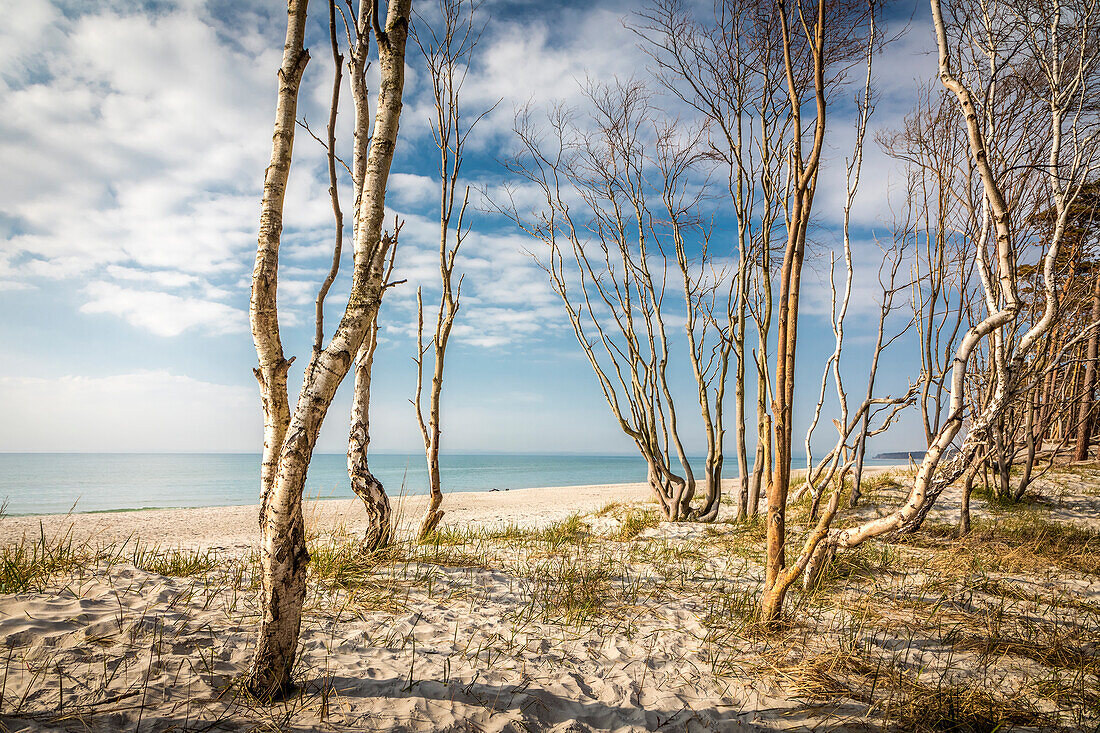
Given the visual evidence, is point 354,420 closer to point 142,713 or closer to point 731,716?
→ point 142,713

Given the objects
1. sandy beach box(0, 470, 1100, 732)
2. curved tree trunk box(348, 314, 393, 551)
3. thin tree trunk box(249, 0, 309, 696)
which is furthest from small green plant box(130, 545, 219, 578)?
thin tree trunk box(249, 0, 309, 696)

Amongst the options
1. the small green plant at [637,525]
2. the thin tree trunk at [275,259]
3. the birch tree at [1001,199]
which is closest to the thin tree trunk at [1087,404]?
the birch tree at [1001,199]

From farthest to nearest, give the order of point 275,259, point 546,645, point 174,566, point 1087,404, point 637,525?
1. point 1087,404
2. point 637,525
3. point 174,566
4. point 546,645
5. point 275,259

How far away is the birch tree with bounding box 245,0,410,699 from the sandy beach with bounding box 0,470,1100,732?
0.33 meters

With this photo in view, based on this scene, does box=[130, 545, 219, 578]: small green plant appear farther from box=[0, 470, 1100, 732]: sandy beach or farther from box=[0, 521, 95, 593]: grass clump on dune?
box=[0, 521, 95, 593]: grass clump on dune

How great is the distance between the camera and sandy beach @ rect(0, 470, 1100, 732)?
72.2 inches

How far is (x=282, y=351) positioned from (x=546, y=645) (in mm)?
1977

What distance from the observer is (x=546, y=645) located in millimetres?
2465

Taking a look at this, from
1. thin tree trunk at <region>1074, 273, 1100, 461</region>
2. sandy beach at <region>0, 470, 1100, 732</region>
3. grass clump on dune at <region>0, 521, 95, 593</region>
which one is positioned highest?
thin tree trunk at <region>1074, 273, 1100, 461</region>

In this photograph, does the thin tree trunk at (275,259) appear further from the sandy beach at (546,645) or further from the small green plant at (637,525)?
the small green plant at (637,525)

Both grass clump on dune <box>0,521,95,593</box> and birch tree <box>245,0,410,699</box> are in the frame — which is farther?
grass clump on dune <box>0,521,95,593</box>

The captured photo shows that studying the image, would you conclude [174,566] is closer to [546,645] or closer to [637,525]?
[546,645]

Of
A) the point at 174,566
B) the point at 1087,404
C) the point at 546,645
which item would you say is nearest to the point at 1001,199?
the point at 546,645

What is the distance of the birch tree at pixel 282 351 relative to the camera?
183cm
